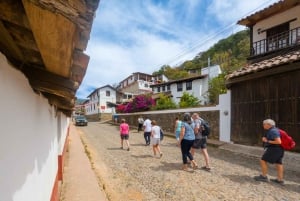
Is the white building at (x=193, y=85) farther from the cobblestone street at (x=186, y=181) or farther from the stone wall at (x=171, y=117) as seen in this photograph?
the cobblestone street at (x=186, y=181)

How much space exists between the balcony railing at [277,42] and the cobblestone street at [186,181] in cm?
735

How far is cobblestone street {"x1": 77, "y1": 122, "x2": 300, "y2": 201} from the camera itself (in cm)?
607

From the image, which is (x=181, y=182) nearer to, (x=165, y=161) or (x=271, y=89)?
(x=165, y=161)

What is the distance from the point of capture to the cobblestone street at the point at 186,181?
6.07 meters

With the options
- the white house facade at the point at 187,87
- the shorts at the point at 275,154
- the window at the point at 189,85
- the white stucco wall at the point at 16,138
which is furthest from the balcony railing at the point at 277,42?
the window at the point at 189,85

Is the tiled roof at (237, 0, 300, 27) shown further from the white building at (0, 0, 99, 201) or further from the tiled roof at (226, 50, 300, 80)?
the white building at (0, 0, 99, 201)

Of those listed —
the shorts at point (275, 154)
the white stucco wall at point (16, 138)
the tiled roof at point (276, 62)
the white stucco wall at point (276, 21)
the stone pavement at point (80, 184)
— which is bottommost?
the stone pavement at point (80, 184)

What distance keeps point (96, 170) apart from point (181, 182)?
10.7 feet

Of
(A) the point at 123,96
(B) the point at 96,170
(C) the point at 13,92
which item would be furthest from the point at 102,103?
(C) the point at 13,92

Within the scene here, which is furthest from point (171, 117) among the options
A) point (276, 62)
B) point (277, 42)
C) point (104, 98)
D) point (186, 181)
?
point (104, 98)

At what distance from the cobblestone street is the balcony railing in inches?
289

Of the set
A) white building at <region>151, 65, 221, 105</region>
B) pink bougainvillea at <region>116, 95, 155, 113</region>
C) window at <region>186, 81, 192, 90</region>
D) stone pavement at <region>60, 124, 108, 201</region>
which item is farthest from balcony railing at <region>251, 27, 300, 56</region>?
window at <region>186, 81, 192, 90</region>

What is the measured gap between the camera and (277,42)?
49.8 ft

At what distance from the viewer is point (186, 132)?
833cm
